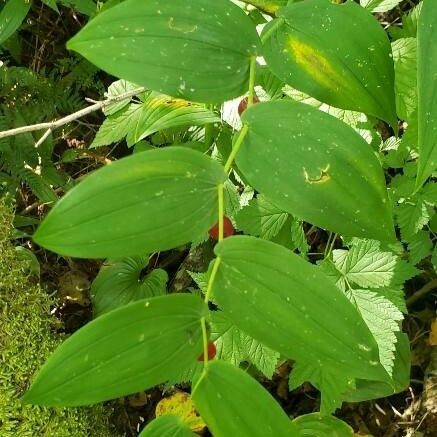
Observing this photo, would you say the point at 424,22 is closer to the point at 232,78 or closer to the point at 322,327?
the point at 232,78

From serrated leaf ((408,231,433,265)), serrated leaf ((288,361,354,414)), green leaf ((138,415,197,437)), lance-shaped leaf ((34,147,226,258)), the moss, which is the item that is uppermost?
lance-shaped leaf ((34,147,226,258))

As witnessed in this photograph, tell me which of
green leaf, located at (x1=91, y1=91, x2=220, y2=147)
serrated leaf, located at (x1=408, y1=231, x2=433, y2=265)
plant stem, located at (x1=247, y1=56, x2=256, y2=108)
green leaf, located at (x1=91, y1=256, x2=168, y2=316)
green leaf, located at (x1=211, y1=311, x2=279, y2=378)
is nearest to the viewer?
plant stem, located at (x1=247, y1=56, x2=256, y2=108)

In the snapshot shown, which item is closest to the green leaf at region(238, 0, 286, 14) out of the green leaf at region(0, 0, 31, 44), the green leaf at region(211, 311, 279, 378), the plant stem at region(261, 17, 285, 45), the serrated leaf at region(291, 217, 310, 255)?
the plant stem at region(261, 17, 285, 45)

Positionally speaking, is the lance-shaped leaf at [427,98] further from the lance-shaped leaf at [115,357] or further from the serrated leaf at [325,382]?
the serrated leaf at [325,382]

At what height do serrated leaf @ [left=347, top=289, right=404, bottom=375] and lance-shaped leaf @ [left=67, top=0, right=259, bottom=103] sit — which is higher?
lance-shaped leaf @ [left=67, top=0, right=259, bottom=103]

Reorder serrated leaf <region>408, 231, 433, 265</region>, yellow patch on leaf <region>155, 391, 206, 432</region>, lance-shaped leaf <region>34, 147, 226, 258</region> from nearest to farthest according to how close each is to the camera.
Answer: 1. lance-shaped leaf <region>34, 147, 226, 258</region>
2. serrated leaf <region>408, 231, 433, 265</region>
3. yellow patch on leaf <region>155, 391, 206, 432</region>

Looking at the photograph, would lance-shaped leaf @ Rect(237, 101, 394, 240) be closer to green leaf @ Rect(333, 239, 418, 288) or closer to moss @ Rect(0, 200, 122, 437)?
green leaf @ Rect(333, 239, 418, 288)

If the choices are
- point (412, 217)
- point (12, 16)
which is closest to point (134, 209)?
point (412, 217)

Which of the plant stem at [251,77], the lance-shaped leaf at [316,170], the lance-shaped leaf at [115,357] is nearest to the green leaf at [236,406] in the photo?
the lance-shaped leaf at [115,357]
